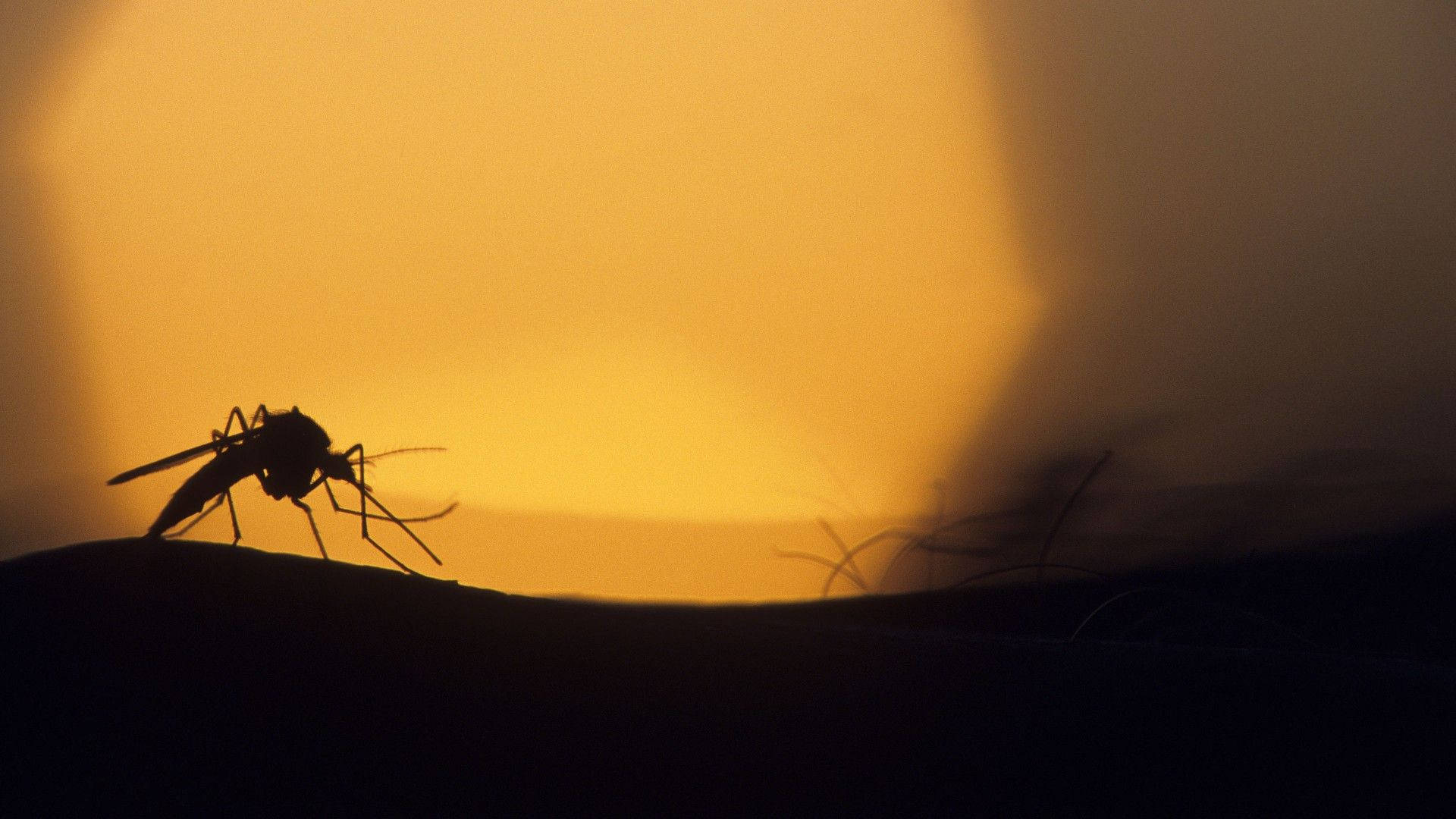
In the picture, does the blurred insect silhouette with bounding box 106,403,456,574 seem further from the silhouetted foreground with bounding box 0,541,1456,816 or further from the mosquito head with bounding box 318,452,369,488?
the silhouetted foreground with bounding box 0,541,1456,816

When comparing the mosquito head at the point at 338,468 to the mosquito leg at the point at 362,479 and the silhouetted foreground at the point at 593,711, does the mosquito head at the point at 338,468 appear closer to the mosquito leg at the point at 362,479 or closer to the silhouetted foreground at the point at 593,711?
the mosquito leg at the point at 362,479

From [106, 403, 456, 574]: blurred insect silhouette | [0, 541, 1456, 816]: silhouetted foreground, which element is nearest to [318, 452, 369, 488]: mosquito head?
[106, 403, 456, 574]: blurred insect silhouette

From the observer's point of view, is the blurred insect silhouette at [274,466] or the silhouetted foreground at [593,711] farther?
the blurred insect silhouette at [274,466]

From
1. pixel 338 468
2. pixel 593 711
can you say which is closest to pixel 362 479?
pixel 338 468

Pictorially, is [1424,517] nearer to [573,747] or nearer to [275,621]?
[573,747]

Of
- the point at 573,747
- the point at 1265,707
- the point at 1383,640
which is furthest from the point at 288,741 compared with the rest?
the point at 1383,640

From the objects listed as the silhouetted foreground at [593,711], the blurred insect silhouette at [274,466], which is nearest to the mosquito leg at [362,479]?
the blurred insect silhouette at [274,466]

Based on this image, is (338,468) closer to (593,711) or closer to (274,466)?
(274,466)
